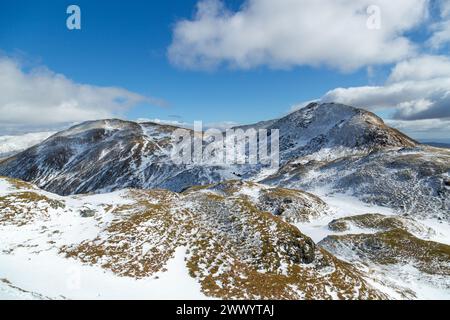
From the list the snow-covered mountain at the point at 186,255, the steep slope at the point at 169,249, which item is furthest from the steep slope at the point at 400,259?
the steep slope at the point at 169,249

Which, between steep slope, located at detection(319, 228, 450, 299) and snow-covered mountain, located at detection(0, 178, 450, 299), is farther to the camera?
steep slope, located at detection(319, 228, 450, 299)

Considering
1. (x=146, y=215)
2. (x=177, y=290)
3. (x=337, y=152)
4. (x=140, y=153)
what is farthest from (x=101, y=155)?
(x=177, y=290)

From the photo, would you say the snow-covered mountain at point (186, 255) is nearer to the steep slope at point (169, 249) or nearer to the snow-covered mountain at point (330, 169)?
the steep slope at point (169, 249)

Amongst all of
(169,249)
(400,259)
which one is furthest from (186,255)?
(400,259)

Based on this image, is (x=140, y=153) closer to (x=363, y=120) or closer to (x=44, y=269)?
(x=363, y=120)

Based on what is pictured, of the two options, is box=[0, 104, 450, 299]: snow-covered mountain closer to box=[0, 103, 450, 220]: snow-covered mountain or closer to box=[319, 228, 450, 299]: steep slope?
box=[319, 228, 450, 299]: steep slope

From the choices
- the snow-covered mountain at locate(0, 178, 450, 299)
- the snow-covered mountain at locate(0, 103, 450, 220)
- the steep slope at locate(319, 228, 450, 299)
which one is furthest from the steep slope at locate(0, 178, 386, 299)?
the snow-covered mountain at locate(0, 103, 450, 220)

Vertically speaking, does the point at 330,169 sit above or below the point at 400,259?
above

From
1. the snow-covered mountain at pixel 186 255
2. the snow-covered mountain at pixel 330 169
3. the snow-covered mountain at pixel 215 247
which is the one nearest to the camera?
the snow-covered mountain at pixel 186 255

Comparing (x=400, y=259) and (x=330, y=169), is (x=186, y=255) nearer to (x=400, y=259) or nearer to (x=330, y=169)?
(x=400, y=259)
